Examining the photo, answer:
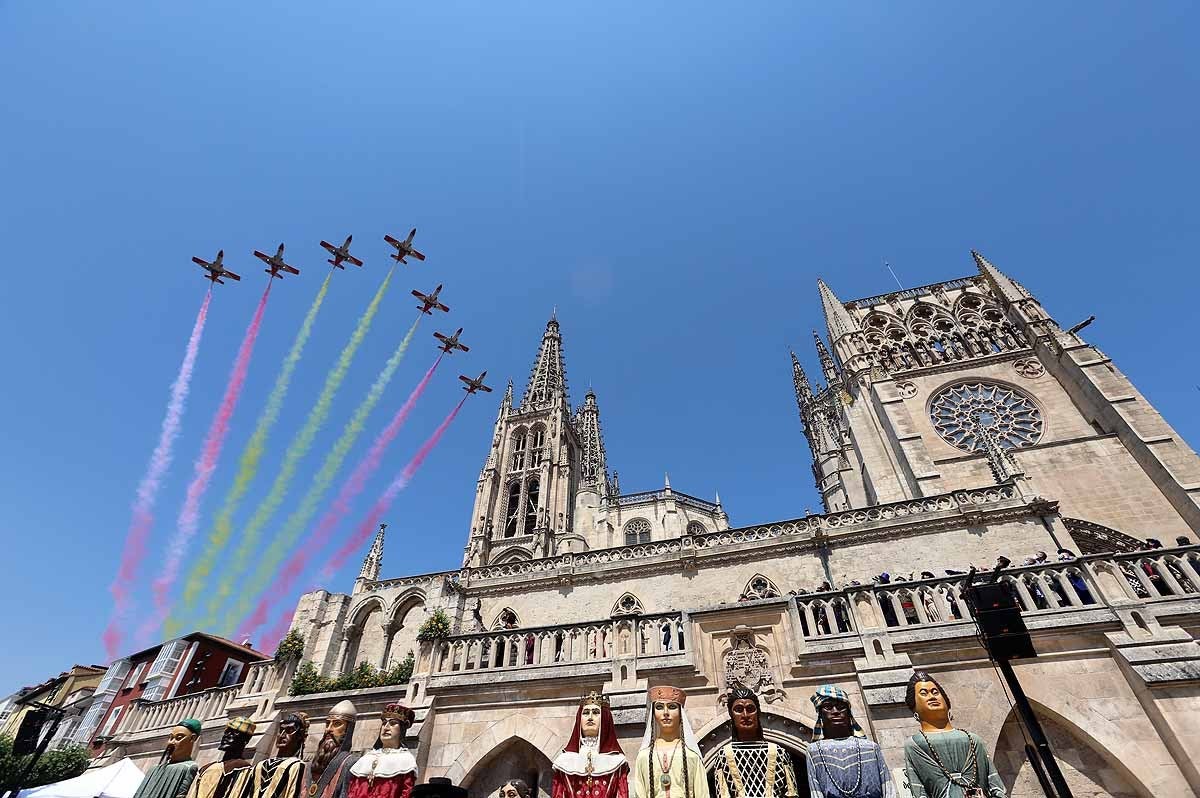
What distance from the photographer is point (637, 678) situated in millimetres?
9242

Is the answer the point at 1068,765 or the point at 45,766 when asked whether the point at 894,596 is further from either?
the point at 45,766

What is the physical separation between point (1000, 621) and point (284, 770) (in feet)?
27.8

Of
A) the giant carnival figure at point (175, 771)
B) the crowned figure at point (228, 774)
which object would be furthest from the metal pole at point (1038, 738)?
the giant carnival figure at point (175, 771)

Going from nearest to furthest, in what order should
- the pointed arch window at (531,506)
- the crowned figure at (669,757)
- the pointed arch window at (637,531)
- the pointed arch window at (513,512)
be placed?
the crowned figure at (669,757)
the pointed arch window at (531,506)
the pointed arch window at (513,512)
the pointed arch window at (637,531)

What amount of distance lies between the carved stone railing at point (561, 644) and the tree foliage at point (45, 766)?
21.4m

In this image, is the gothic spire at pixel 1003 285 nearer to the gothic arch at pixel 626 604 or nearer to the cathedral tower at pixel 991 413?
the cathedral tower at pixel 991 413

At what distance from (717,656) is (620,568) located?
9925 millimetres

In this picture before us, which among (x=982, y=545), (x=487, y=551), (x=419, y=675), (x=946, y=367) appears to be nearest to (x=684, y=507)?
(x=487, y=551)

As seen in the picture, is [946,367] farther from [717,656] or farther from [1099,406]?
[717,656]

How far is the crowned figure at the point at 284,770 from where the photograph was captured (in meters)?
6.18

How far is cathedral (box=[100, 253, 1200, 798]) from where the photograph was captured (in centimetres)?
753

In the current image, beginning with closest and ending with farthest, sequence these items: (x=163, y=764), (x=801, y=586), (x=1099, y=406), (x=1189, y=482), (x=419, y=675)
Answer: (x=163, y=764)
(x=419, y=675)
(x=801, y=586)
(x=1189, y=482)
(x=1099, y=406)

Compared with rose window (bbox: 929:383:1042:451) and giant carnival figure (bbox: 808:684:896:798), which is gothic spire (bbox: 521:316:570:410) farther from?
giant carnival figure (bbox: 808:684:896:798)

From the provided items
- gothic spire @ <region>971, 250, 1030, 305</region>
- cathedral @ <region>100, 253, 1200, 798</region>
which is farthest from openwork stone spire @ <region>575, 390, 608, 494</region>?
gothic spire @ <region>971, 250, 1030, 305</region>
